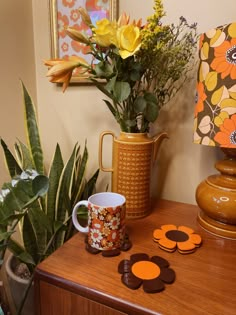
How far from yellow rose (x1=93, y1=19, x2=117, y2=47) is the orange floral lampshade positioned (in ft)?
0.67

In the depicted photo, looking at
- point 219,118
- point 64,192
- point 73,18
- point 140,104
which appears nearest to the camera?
point 219,118

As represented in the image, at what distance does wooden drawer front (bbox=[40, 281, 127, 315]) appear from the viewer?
1.52 ft

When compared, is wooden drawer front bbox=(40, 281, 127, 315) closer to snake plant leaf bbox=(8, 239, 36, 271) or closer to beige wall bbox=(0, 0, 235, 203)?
snake plant leaf bbox=(8, 239, 36, 271)

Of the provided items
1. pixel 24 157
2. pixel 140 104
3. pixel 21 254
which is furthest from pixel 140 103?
pixel 21 254

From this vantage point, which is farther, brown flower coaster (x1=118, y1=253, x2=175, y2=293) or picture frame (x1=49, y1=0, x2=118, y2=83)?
picture frame (x1=49, y1=0, x2=118, y2=83)

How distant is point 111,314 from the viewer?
0.45 meters

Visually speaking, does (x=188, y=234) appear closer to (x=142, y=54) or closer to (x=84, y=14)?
(x=142, y=54)

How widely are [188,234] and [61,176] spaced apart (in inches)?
16.1

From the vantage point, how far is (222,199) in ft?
1.98

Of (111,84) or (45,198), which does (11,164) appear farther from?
(111,84)

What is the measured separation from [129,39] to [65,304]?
1.87 ft

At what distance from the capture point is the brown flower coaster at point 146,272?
46cm

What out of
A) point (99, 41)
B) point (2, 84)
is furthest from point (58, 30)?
point (99, 41)

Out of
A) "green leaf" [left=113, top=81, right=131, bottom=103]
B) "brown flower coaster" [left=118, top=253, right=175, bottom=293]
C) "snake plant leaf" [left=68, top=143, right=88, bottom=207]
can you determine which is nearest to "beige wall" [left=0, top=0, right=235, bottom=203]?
"snake plant leaf" [left=68, top=143, right=88, bottom=207]
